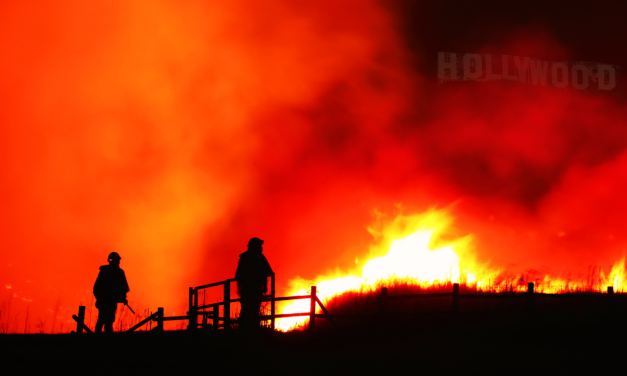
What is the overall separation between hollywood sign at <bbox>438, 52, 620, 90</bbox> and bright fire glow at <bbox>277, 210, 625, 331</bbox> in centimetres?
Answer: 979

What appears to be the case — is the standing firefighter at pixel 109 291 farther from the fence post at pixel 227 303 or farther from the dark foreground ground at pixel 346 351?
the fence post at pixel 227 303

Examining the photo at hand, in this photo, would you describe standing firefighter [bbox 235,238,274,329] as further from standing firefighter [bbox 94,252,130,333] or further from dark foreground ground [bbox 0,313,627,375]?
standing firefighter [bbox 94,252,130,333]

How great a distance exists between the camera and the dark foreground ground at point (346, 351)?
40.8 ft

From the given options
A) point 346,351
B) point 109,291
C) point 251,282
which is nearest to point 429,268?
point 251,282

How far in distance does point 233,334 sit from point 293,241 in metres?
38.8

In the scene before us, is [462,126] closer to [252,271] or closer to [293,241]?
[293,241]

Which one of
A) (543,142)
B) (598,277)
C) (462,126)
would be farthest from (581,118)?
(598,277)

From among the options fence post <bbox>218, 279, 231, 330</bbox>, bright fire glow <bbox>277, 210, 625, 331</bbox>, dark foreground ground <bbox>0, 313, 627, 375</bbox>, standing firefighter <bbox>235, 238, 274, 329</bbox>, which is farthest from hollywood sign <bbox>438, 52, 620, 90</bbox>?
standing firefighter <bbox>235, 238, 274, 329</bbox>

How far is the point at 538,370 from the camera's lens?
12750 millimetres

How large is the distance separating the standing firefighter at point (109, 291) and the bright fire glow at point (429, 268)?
12.8 m

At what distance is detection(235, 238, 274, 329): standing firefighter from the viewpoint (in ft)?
55.0

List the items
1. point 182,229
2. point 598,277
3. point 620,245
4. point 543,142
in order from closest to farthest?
1. point 598,277
2. point 620,245
3. point 543,142
4. point 182,229

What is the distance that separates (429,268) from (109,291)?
21765 millimetres

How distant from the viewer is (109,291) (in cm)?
1755
